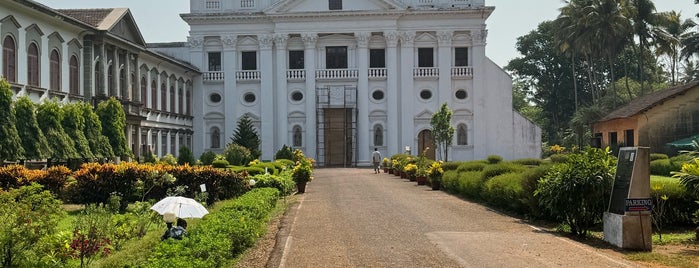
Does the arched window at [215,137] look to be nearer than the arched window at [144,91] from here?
No

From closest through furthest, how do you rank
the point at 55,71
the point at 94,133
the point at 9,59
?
the point at 9,59 → the point at 94,133 → the point at 55,71

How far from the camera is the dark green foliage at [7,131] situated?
77.9 feet

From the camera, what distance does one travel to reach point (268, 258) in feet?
40.2

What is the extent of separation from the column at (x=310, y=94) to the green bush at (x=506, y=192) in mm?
33744

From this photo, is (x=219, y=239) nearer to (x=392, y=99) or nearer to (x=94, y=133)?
(x=94, y=133)

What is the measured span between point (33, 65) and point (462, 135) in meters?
31.5

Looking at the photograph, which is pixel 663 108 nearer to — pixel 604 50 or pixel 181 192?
pixel 604 50

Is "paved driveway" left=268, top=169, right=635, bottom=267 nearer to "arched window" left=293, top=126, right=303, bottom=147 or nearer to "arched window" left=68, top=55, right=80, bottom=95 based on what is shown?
"arched window" left=68, top=55, right=80, bottom=95

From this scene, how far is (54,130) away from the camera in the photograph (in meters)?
26.4

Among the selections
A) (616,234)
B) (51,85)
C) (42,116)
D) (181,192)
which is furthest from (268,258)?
(51,85)

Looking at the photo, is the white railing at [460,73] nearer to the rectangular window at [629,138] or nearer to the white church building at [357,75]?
the white church building at [357,75]

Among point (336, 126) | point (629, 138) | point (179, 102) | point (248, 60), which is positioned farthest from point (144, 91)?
point (629, 138)

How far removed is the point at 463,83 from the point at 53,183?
122 ft

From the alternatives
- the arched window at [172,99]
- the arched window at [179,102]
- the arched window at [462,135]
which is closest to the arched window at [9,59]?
the arched window at [172,99]
